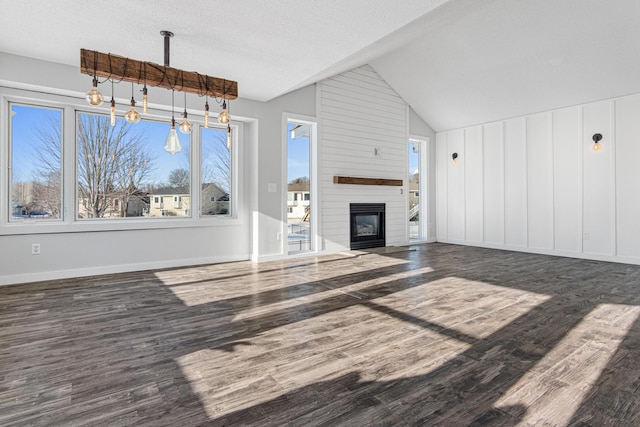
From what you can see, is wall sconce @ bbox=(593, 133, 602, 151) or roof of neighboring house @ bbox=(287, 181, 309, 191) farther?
roof of neighboring house @ bbox=(287, 181, 309, 191)

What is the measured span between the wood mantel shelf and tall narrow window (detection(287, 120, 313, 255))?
1.93 feet

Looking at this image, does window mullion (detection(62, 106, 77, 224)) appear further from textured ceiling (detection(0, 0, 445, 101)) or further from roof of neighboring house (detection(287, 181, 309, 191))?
roof of neighboring house (detection(287, 181, 309, 191))

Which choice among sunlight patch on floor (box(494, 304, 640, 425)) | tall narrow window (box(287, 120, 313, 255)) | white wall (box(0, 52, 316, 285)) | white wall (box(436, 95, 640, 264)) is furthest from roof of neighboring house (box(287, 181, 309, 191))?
sunlight patch on floor (box(494, 304, 640, 425))

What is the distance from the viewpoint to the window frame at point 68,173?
4.24 m

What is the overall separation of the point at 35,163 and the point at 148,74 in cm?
246

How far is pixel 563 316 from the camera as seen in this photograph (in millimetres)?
3082

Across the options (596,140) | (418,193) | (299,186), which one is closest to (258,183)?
(299,186)

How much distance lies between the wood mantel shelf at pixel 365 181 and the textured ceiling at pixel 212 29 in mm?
2582

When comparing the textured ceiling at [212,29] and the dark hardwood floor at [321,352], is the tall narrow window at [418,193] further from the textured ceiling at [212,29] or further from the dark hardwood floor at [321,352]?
the textured ceiling at [212,29]

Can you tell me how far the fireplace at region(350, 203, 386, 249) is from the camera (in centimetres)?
710

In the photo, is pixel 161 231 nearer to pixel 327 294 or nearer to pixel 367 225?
pixel 327 294

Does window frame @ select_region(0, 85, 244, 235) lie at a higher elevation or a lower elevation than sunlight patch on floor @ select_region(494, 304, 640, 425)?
higher

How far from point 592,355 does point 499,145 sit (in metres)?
5.74

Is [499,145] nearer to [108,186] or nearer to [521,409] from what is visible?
[521,409]
